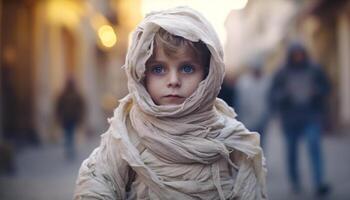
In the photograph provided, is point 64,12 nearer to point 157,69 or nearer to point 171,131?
point 157,69

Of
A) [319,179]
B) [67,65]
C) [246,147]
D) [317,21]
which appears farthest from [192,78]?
[67,65]

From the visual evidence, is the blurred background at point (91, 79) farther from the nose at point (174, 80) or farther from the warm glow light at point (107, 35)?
the nose at point (174, 80)

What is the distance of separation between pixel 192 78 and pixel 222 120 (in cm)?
23

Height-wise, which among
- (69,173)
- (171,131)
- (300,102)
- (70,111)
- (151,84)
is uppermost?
(151,84)

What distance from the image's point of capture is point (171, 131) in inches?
130

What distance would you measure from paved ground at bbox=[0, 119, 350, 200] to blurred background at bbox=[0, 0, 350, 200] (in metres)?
0.02

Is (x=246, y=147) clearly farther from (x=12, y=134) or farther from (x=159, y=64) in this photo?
(x=12, y=134)

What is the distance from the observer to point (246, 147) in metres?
3.46

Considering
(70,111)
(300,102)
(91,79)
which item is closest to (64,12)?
(91,79)

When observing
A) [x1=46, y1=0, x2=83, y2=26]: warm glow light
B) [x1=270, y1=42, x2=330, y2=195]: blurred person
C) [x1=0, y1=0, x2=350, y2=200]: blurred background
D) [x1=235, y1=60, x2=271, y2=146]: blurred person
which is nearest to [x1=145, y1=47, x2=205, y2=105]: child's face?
[x1=0, y1=0, x2=350, y2=200]: blurred background

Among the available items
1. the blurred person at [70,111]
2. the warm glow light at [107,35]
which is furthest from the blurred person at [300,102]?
the warm glow light at [107,35]

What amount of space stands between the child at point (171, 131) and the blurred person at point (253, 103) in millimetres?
8119

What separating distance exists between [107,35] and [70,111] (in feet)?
42.5

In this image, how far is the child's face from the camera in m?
3.34
